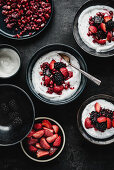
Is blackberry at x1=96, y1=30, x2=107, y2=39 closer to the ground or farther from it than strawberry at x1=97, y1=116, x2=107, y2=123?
farther from it

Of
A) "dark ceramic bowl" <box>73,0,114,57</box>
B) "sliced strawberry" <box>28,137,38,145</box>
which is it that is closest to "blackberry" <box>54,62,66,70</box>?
"dark ceramic bowl" <box>73,0,114,57</box>

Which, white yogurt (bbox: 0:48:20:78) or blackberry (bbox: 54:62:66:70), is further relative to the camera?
white yogurt (bbox: 0:48:20:78)

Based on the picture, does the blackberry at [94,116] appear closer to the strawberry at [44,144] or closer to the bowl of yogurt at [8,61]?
the strawberry at [44,144]

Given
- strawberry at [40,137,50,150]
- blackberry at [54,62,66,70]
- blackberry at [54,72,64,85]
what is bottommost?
strawberry at [40,137,50,150]

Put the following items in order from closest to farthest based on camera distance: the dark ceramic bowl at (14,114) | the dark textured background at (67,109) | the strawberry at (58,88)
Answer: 1. the dark ceramic bowl at (14,114)
2. the strawberry at (58,88)
3. the dark textured background at (67,109)

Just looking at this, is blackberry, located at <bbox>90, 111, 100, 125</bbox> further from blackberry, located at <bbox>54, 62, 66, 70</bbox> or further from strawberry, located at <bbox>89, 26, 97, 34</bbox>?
strawberry, located at <bbox>89, 26, 97, 34</bbox>

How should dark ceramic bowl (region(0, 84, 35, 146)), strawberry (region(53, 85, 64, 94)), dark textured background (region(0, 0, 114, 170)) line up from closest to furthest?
dark ceramic bowl (region(0, 84, 35, 146)) < strawberry (region(53, 85, 64, 94)) < dark textured background (region(0, 0, 114, 170))

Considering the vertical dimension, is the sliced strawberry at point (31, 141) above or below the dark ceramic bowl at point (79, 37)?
below

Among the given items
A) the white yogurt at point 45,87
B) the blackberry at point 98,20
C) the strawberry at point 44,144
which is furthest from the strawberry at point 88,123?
the blackberry at point 98,20
